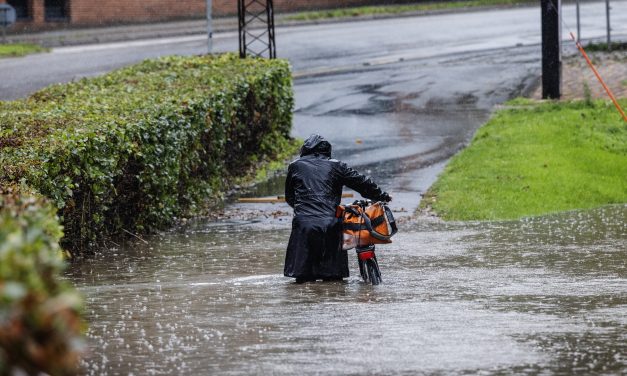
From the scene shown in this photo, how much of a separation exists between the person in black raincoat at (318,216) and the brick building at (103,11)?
92.7 feet

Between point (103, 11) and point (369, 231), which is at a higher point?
point (103, 11)

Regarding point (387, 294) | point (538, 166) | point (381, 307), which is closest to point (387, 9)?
point (538, 166)

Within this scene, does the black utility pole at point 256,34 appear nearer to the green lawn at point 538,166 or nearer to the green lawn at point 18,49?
the green lawn at point 538,166

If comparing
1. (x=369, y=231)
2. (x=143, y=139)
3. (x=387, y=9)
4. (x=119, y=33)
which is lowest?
(x=369, y=231)

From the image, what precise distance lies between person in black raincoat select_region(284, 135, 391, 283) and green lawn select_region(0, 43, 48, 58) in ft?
71.1

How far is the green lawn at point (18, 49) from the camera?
31.7 metres

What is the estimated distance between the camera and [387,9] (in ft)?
142

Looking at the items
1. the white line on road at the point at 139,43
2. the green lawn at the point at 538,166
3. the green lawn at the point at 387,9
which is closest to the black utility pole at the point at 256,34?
the white line on road at the point at 139,43

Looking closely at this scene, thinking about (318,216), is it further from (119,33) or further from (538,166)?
(119,33)

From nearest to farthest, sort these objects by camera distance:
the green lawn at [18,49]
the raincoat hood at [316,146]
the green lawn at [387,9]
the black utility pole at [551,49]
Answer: the raincoat hood at [316,146] < the black utility pole at [551,49] < the green lawn at [18,49] < the green lawn at [387,9]

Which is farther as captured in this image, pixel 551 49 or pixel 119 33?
pixel 119 33

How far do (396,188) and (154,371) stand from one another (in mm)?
10911

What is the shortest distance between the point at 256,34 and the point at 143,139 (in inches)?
837

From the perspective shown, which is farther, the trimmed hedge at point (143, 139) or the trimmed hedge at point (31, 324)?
the trimmed hedge at point (143, 139)
